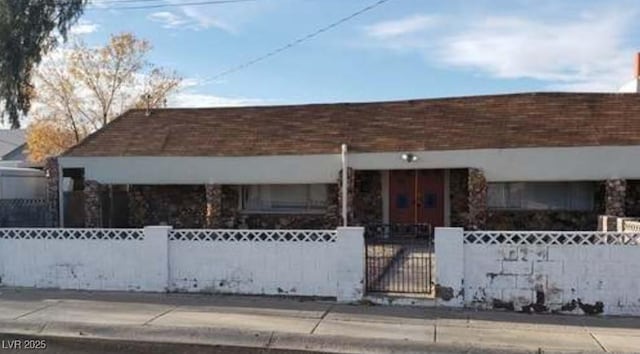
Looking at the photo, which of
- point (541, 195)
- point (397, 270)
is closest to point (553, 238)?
point (397, 270)

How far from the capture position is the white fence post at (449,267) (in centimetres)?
1004

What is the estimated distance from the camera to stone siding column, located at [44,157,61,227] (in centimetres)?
1939

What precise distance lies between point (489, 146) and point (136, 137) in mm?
10301

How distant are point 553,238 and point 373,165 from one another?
8.28 metres

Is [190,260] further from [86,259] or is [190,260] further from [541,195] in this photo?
[541,195]

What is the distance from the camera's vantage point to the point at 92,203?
1941 cm

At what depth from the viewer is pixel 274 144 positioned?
62.8 ft

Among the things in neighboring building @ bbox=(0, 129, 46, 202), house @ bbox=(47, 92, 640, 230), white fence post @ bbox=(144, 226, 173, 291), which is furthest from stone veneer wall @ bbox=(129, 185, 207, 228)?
white fence post @ bbox=(144, 226, 173, 291)

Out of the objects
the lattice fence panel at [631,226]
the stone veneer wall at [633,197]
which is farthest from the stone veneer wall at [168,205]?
the stone veneer wall at [633,197]

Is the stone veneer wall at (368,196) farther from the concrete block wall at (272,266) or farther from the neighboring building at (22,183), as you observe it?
the neighboring building at (22,183)

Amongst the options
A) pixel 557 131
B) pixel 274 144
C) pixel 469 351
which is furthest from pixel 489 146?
pixel 469 351

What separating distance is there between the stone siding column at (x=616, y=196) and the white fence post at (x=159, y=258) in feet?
35.9

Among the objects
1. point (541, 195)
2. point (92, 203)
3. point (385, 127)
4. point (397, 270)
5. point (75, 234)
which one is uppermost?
point (385, 127)

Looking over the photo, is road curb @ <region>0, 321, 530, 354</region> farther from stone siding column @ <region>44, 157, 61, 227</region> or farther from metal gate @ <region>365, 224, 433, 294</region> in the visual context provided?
stone siding column @ <region>44, 157, 61, 227</region>
